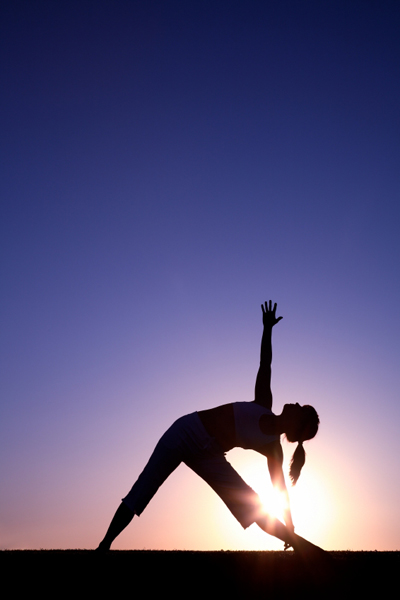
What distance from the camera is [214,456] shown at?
5164 millimetres

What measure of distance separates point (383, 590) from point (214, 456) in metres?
1.83

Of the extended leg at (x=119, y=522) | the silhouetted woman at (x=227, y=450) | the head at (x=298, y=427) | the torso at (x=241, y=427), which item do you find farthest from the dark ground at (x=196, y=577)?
the torso at (x=241, y=427)

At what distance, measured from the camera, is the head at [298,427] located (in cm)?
487

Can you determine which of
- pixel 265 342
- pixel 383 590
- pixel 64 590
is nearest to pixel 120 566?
pixel 64 590

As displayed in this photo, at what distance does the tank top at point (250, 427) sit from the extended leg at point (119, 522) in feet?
4.01

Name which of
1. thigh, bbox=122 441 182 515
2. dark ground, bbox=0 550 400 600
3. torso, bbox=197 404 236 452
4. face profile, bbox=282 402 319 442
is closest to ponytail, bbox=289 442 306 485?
face profile, bbox=282 402 319 442

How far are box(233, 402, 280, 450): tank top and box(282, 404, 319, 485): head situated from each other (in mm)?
157

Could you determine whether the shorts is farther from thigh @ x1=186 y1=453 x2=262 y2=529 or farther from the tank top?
the tank top

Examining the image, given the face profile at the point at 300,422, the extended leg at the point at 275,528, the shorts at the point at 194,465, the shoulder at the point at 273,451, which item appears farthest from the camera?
the shorts at the point at 194,465

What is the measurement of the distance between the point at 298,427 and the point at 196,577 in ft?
5.03

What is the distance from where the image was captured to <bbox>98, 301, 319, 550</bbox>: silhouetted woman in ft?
16.1

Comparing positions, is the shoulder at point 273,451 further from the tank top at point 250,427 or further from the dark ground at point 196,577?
the dark ground at point 196,577

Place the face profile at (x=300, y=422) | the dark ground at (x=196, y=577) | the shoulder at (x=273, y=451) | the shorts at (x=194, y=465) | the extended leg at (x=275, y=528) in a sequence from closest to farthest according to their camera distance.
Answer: the dark ground at (x=196, y=577)
the extended leg at (x=275, y=528)
the face profile at (x=300, y=422)
the shoulder at (x=273, y=451)
the shorts at (x=194, y=465)

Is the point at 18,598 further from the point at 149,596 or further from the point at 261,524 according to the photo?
the point at 261,524
